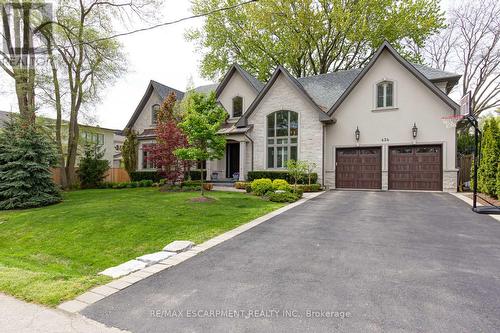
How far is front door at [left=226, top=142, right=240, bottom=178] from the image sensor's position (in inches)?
792

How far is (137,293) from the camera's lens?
3641 mm

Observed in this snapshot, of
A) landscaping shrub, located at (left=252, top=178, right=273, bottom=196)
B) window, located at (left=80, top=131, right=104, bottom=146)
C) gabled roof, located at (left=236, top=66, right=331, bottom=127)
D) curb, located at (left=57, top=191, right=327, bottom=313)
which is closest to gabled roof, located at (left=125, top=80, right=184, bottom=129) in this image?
window, located at (left=80, top=131, right=104, bottom=146)

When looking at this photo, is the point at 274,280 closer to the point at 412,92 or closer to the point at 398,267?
the point at 398,267

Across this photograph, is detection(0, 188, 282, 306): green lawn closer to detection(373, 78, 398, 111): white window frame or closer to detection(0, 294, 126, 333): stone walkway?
detection(0, 294, 126, 333): stone walkway

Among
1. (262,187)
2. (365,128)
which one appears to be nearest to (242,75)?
(365,128)

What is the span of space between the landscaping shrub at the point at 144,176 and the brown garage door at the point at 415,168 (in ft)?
50.9

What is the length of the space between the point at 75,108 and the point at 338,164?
1774 centimetres

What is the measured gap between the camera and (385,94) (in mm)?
15508

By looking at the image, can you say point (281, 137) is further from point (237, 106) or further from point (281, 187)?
point (281, 187)

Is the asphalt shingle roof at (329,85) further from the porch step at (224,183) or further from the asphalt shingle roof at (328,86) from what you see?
the porch step at (224,183)

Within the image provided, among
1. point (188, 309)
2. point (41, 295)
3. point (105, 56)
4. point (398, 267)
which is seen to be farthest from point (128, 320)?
point (105, 56)

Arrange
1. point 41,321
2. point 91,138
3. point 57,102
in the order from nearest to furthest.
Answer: point 41,321
point 57,102
point 91,138

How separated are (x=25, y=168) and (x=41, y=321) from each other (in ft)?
42.6

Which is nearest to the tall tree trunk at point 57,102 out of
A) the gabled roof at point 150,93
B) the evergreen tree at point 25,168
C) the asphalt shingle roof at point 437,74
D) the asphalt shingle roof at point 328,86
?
the evergreen tree at point 25,168
